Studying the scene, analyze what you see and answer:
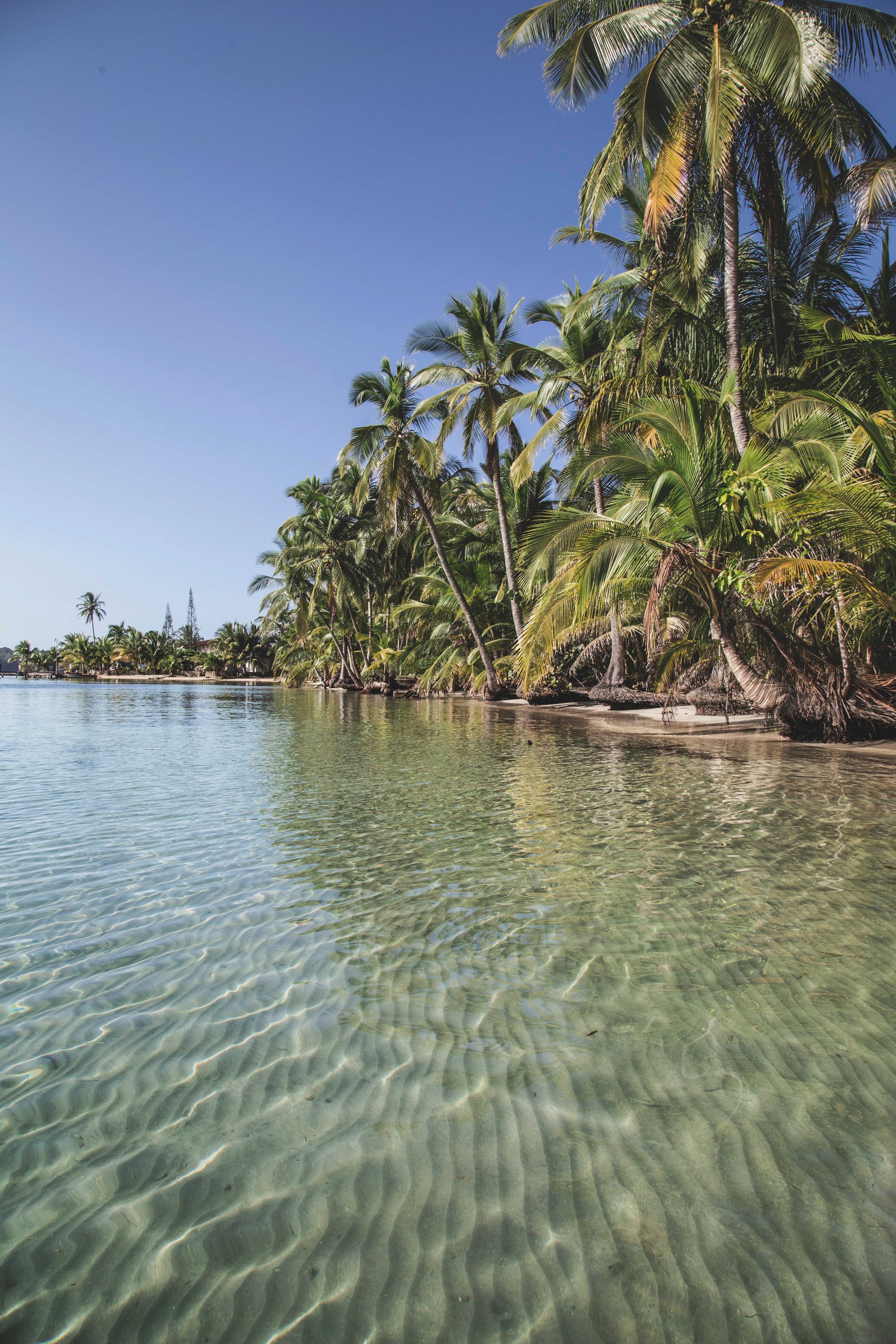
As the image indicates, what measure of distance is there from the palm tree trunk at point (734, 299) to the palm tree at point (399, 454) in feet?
38.9

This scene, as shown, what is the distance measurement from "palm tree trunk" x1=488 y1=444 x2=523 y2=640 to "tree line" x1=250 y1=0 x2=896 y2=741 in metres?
1.21

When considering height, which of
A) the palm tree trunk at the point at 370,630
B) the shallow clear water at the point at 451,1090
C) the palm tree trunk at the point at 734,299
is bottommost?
the shallow clear water at the point at 451,1090

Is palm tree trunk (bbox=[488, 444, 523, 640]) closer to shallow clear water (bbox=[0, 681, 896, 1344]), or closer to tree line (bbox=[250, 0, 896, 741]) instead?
tree line (bbox=[250, 0, 896, 741])

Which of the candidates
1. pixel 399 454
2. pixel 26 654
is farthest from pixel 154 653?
pixel 399 454

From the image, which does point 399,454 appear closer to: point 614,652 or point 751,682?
point 614,652

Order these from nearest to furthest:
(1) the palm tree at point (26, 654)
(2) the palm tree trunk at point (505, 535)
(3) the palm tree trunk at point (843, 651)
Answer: (3) the palm tree trunk at point (843, 651), (2) the palm tree trunk at point (505, 535), (1) the palm tree at point (26, 654)

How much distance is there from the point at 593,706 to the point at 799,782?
42.6ft

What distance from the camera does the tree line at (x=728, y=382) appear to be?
29.8 feet

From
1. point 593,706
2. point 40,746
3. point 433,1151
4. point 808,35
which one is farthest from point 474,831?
point 593,706

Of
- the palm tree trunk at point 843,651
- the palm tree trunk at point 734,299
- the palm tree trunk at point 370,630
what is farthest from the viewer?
the palm tree trunk at point 370,630

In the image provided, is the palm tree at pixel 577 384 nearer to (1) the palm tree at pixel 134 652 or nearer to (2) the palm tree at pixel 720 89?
(2) the palm tree at pixel 720 89

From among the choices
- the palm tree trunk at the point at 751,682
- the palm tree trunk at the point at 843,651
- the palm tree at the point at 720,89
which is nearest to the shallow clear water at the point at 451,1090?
the palm tree trunk at the point at 843,651

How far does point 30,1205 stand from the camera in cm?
164

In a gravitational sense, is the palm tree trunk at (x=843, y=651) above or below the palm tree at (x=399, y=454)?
below
